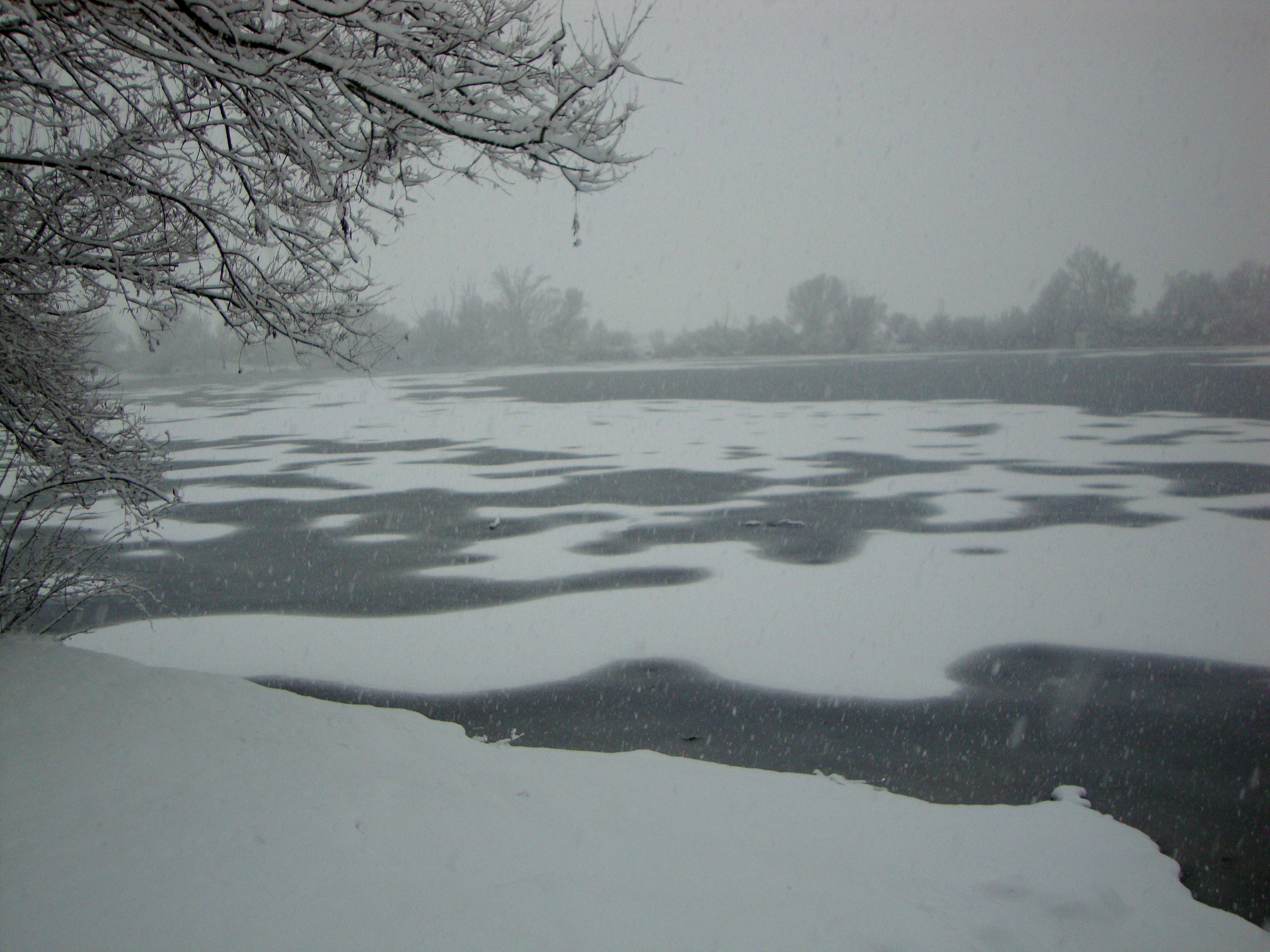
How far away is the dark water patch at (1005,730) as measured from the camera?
16.8 ft

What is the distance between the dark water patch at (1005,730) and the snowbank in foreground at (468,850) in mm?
373

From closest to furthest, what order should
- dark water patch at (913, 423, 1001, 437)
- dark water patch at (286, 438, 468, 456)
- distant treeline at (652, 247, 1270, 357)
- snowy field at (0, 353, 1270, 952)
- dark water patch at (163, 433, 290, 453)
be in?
1. snowy field at (0, 353, 1270, 952)
2. dark water patch at (286, 438, 468, 456)
3. dark water patch at (913, 423, 1001, 437)
4. dark water patch at (163, 433, 290, 453)
5. distant treeline at (652, 247, 1270, 357)

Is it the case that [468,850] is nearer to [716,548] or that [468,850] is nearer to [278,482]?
[716,548]

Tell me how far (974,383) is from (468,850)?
37.5 metres

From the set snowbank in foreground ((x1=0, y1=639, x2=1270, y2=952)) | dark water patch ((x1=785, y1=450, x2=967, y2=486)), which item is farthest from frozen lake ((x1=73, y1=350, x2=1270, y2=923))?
snowbank in foreground ((x1=0, y1=639, x2=1270, y2=952))

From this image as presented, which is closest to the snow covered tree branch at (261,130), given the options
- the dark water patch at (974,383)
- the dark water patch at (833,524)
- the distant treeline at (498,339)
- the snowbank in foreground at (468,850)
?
the snowbank in foreground at (468,850)

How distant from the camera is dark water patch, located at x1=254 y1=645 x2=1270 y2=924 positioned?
16.8ft

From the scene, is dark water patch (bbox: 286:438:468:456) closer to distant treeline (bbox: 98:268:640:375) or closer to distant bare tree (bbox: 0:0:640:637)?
distant bare tree (bbox: 0:0:640:637)

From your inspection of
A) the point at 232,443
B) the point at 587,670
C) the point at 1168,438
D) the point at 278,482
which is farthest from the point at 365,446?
the point at 1168,438

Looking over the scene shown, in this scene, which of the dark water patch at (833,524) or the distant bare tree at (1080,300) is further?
the distant bare tree at (1080,300)

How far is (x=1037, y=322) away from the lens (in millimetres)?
79438

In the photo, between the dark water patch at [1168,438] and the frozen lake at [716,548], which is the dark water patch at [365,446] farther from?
the dark water patch at [1168,438]

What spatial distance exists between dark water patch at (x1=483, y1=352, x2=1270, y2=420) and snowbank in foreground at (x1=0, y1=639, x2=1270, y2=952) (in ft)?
73.1

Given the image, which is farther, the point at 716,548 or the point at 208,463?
the point at 208,463
